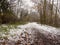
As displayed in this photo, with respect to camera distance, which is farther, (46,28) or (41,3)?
(41,3)

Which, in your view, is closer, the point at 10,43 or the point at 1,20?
the point at 10,43

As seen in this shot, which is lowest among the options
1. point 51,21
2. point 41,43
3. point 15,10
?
point 41,43

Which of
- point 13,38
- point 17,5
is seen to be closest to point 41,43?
point 13,38

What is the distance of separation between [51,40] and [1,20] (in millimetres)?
1477

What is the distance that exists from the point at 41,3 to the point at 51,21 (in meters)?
0.61

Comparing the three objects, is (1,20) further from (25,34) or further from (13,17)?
(25,34)

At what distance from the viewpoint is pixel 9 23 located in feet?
16.0

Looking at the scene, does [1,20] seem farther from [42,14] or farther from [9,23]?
[42,14]

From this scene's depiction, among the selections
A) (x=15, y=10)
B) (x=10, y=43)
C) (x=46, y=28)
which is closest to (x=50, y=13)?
(x=46, y=28)

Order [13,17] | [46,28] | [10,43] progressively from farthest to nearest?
[13,17], [46,28], [10,43]

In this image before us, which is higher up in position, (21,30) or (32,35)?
(21,30)

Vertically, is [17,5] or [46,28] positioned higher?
[17,5]

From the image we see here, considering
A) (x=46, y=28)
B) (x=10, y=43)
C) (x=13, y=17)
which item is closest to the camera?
(x=10, y=43)

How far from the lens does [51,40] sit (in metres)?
4.43
